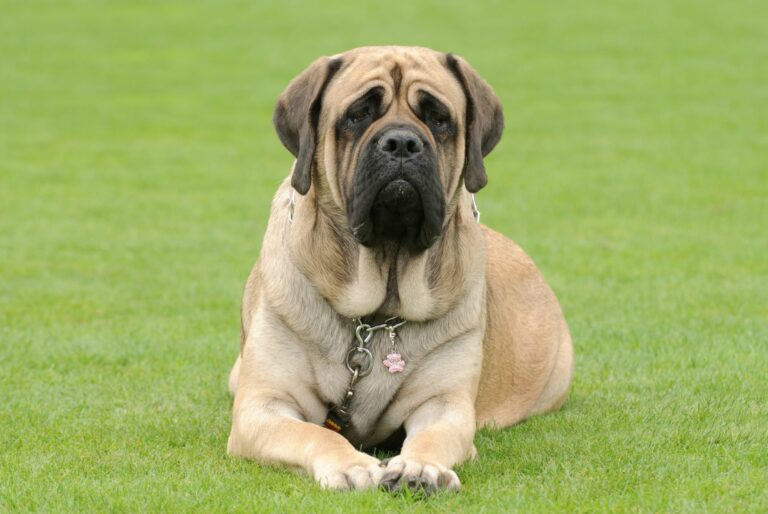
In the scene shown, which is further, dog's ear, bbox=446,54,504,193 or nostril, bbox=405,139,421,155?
dog's ear, bbox=446,54,504,193

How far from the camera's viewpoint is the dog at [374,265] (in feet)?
17.1

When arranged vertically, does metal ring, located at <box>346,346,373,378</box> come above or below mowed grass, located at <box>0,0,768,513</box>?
above

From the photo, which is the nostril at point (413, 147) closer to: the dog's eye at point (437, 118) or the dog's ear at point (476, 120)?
the dog's eye at point (437, 118)

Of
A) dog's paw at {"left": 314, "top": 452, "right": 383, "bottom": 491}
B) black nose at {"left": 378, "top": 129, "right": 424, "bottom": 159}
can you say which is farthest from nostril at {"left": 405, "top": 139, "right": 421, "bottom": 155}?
dog's paw at {"left": 314, "top": 452, "right": 383, "bottom": 491}

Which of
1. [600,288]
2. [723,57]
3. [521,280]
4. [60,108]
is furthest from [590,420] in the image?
[723,57]

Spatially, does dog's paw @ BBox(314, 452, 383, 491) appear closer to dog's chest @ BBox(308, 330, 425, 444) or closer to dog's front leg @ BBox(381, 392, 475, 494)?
dog's front leg @ BBox(381, 392, 475, 494)

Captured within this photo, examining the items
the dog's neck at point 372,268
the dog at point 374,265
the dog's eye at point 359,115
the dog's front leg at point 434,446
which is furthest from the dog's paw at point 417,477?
the dog's eye at point 359,115

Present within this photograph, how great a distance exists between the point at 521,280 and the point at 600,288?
2.99m

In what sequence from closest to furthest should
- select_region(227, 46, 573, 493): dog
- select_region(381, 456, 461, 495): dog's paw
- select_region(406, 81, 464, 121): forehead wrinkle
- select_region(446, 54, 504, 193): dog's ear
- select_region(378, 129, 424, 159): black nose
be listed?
1. select_region(381, 456, 461, 495): dog's paw
2. select_region(378, 129, 424, 159): black nose
3. select_region(227, 46, 573, 493): dog
4. select_region(406, 81, 464, 121): forehead wrinkle
5. select_region(446, 54, 504, 193): dog's ear

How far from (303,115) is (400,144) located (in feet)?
1.89

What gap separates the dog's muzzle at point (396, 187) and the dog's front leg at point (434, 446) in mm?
748

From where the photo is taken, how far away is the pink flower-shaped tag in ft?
18.1

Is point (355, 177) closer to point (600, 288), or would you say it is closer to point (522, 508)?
point (522, 508)

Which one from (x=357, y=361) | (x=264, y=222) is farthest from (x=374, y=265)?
(x=264, y=222)
